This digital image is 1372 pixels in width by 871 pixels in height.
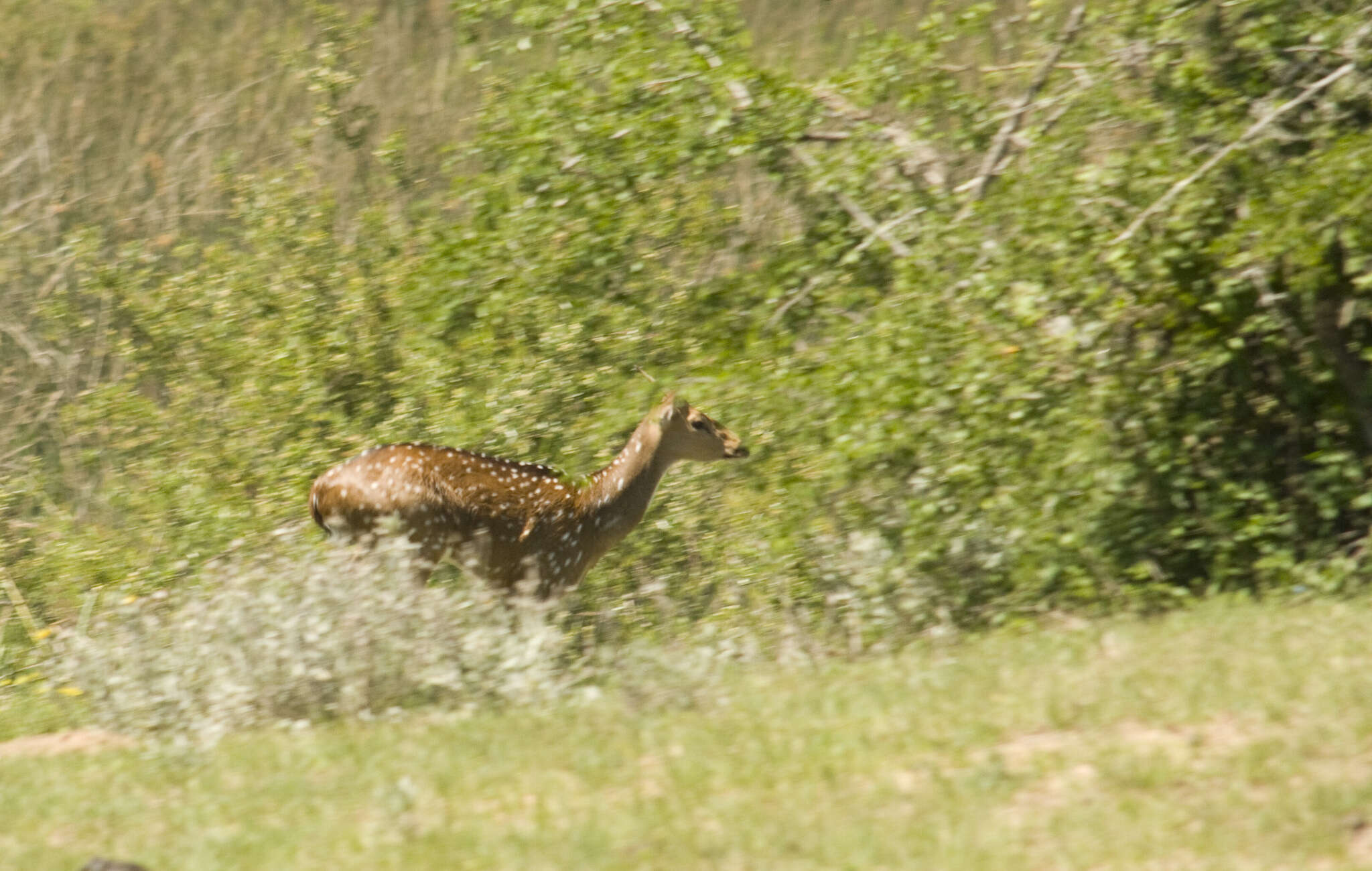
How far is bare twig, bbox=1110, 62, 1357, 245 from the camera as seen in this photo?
9188 mm

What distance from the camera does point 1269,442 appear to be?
1012cm

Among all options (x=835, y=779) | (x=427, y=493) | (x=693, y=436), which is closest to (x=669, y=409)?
(x=693, y=436)

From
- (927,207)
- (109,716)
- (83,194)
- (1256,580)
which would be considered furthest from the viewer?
(83,194)

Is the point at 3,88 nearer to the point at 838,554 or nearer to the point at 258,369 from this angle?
the point at 258,369

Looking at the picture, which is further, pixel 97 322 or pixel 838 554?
pixel 97 322

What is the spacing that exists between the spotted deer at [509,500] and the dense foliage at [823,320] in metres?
0.55

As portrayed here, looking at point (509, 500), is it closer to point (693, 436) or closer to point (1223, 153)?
point (693, 436)

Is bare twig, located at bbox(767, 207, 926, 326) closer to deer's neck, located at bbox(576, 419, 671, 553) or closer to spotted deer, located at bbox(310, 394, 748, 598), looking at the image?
spotted deer, located at bbox(310, 394, 748, 598)

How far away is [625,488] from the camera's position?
10281 millimetres

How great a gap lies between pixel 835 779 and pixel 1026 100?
5.60m

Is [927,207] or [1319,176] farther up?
[1319,176]

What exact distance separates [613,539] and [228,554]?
286 centimetres

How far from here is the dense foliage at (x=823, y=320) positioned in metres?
9.64

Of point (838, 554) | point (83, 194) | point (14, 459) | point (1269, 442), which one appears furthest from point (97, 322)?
point (1269, 442)
